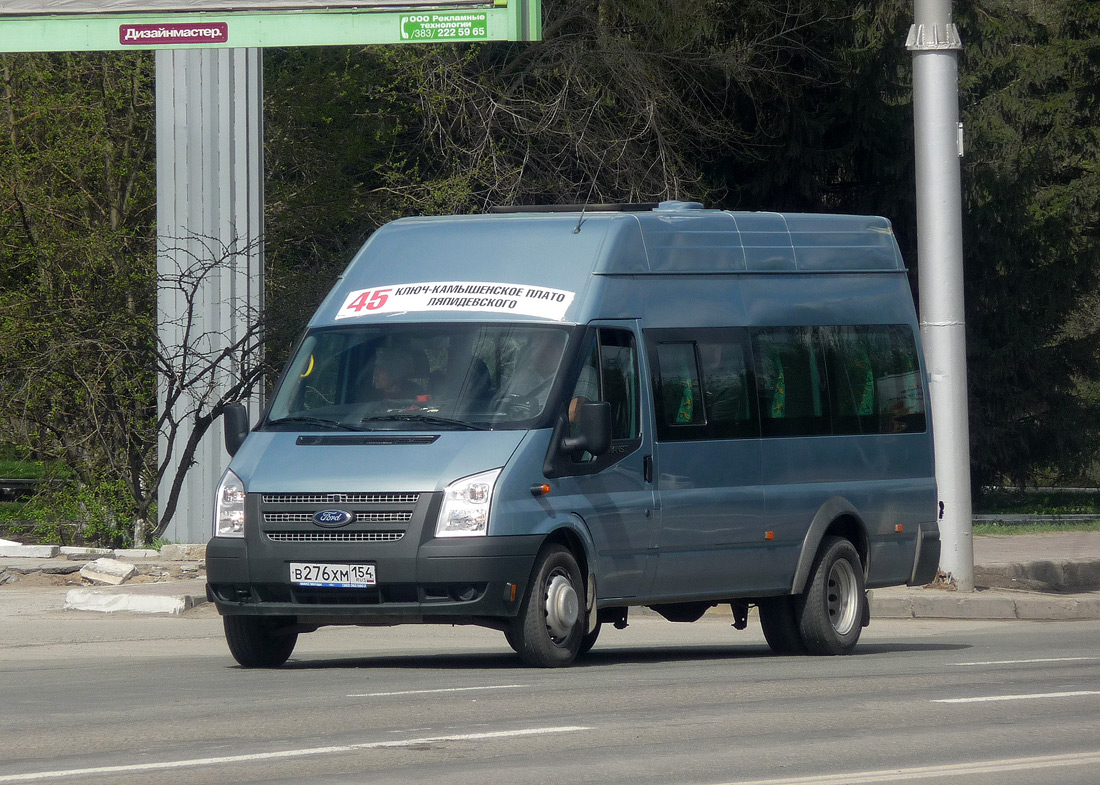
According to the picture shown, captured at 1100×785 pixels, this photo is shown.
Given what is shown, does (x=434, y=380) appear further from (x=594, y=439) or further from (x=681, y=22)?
(x=681, y=22)

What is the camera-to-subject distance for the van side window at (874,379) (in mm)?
12477

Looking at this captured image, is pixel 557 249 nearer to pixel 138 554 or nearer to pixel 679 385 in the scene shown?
pixel 679 385

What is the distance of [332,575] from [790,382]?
3608 millimetres

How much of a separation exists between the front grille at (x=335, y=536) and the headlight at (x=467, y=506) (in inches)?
10.0

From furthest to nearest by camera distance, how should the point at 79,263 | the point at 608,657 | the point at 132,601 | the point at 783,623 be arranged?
the point at 79,263 → the point at 132,601 → the point at 783,623 → the point at 608,657

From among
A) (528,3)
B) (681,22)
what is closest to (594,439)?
(528,3)

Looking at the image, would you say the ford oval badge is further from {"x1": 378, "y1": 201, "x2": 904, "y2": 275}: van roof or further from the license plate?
{"x1": 378, "y1": 201, "x2": 904, "y2": 275}: van roof

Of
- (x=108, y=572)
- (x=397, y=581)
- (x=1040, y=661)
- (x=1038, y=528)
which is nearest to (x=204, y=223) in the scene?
(x=108, y=572)

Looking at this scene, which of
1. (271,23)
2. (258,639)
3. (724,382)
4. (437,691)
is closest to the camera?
(437,691)

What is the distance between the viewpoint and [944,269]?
55.9 feet

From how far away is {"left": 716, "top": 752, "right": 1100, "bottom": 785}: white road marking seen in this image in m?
6.60

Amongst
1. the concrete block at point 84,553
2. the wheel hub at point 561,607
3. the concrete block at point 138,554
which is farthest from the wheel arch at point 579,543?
the concrete block at point 84,553

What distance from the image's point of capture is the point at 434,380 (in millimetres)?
10453

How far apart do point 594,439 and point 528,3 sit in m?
9.21
